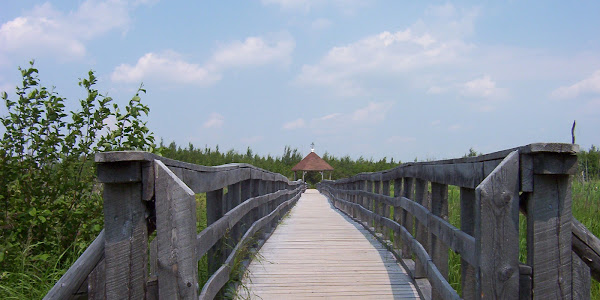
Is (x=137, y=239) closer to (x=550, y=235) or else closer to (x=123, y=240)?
(x=123, y=240)

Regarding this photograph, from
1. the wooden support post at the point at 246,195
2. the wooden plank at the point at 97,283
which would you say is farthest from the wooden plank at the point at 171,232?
the wooden support post at the point at 246,195

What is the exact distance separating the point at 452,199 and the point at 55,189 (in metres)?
6.75

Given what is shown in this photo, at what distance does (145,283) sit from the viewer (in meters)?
2.24

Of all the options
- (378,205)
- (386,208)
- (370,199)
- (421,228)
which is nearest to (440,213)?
(421,228)

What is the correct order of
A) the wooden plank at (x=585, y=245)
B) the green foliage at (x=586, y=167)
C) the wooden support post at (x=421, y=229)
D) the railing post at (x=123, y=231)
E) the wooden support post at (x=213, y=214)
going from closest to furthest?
1. the railing post at (x=123, y=231)
2. the wooden plank at (x=585, y=245)
3. the wooden support post at (x=213, y=214)
4. the wooden support post at (x=421, y=229)
5. the green foliage at (x=586, y=167)

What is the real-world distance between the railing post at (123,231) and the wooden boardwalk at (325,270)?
1797 millimetres

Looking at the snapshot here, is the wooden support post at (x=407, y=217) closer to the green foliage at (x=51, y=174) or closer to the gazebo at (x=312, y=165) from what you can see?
the green foliage at (x=51, y=174)

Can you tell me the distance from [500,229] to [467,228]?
0.70 meters

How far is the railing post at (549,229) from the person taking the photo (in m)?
2.32

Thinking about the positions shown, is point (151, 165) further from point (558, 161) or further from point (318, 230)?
point (318, 230)

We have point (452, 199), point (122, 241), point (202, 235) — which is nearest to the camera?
point (122, 241)

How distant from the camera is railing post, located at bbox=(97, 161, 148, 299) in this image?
2.17 metres

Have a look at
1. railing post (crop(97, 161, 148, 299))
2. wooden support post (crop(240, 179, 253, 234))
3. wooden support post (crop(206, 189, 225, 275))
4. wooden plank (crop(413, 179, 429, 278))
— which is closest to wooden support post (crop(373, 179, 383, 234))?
wooden support post (crop(240, 179, 253, 234))

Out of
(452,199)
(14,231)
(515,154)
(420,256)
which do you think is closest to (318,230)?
(452,199)
